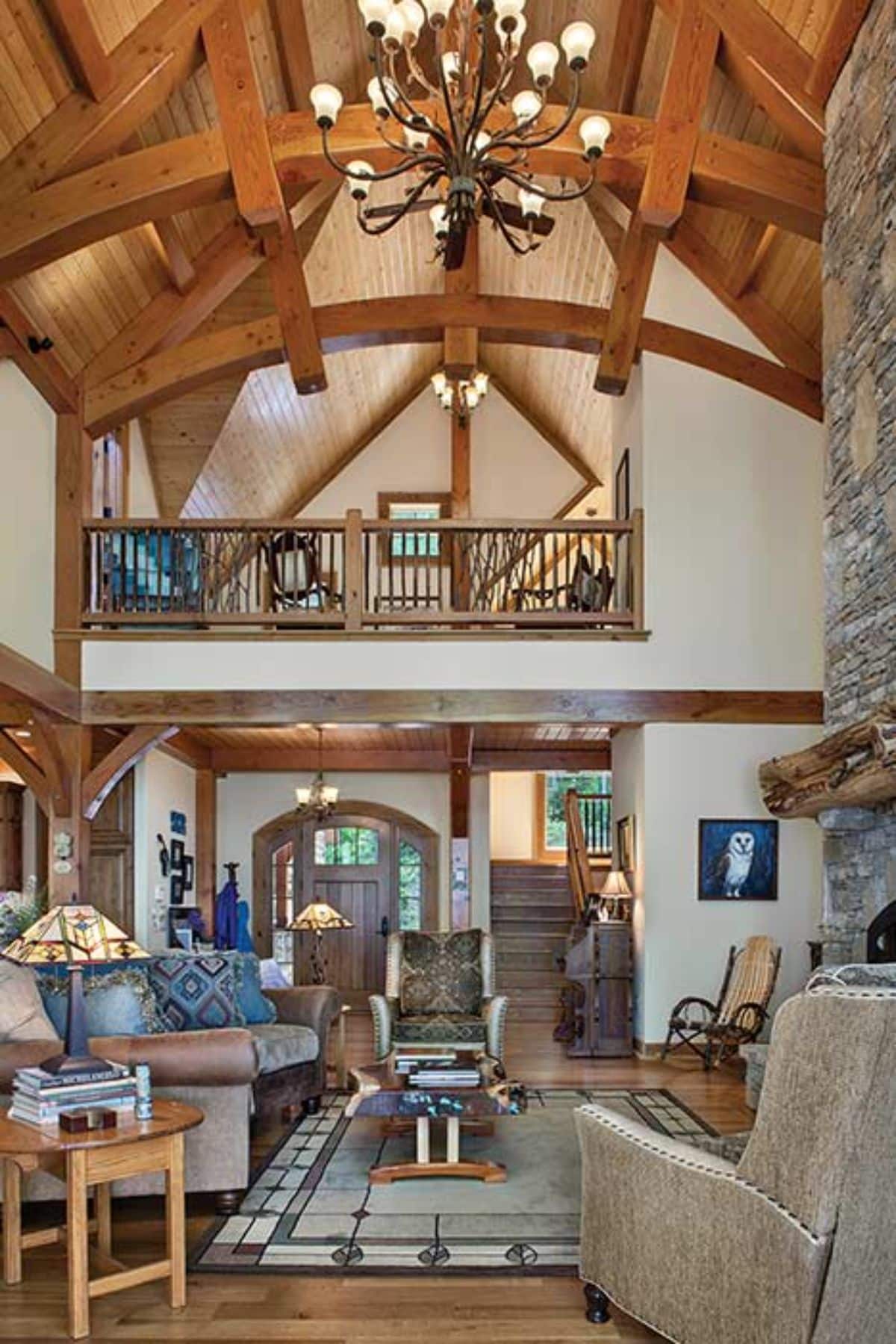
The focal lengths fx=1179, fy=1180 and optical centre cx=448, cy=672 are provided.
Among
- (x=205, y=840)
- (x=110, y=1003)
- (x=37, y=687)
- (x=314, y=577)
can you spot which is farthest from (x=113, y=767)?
(x=110, y=1003)

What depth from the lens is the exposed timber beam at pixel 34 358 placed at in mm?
7320

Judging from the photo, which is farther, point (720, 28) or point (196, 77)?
point (196, 77)

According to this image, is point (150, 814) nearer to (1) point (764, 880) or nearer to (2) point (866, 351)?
(1) point (764, 880)

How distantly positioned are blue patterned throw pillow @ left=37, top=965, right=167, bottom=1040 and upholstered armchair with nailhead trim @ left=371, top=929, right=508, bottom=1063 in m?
1.79

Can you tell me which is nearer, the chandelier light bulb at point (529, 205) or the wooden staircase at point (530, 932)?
→ the chandelier light bulb at point (529, 205)

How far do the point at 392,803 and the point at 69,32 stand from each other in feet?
27.1

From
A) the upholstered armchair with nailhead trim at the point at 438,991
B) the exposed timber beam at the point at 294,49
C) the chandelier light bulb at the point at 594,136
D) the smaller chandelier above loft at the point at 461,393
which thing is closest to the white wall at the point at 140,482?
the smaller chandelier above loft at the point at 461,393

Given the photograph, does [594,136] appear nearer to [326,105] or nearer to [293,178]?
[326,105]

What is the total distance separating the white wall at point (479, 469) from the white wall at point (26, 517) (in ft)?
17.3

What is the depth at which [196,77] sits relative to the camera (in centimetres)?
739

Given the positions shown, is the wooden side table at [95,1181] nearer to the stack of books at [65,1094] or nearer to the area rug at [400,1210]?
the stack of books at [65,1094]

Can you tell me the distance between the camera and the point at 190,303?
8.70 m

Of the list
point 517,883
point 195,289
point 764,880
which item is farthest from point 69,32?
point 517,883

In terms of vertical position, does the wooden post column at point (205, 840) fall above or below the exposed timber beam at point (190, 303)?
below
